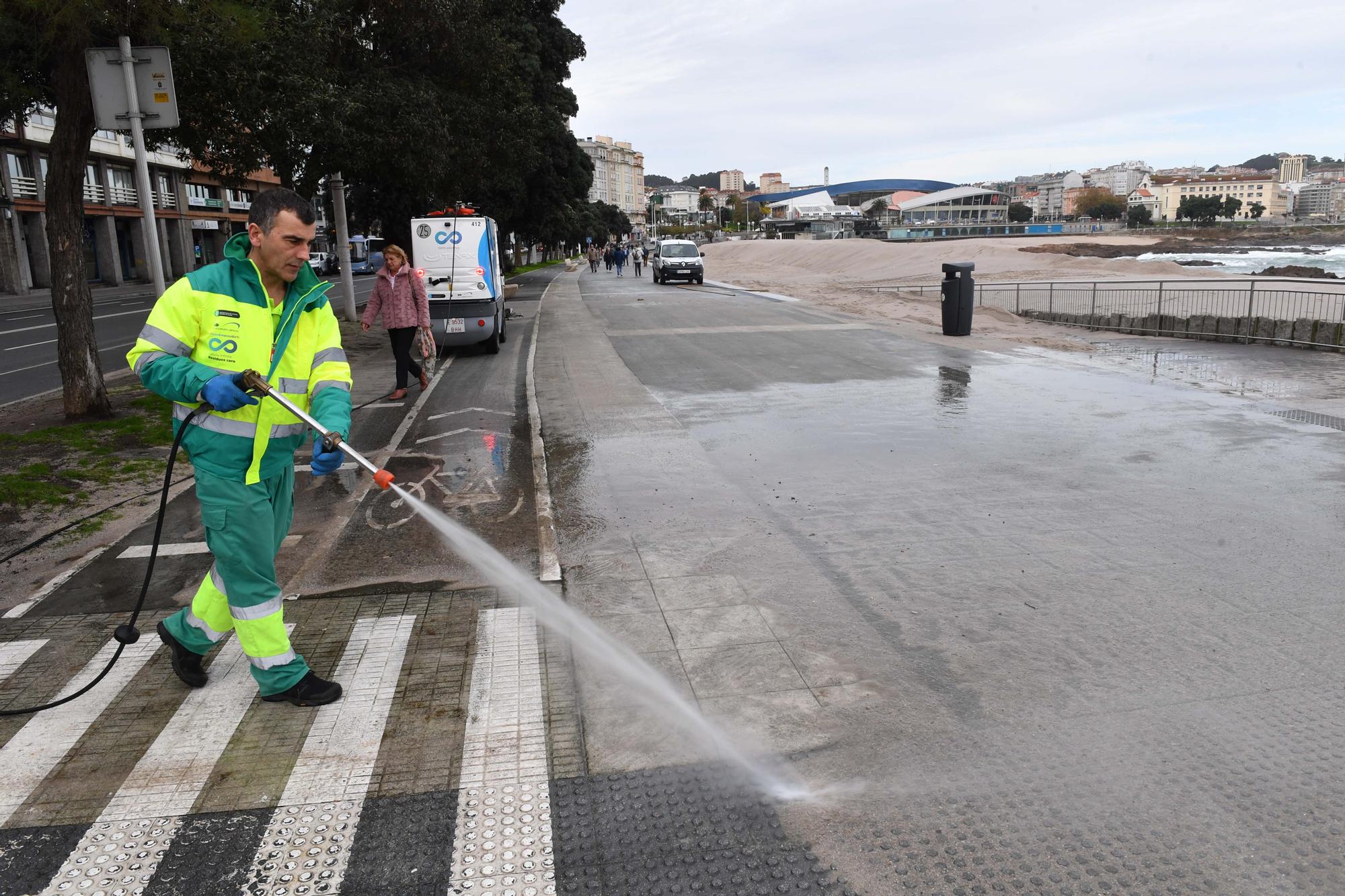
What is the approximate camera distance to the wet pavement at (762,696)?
3.07m

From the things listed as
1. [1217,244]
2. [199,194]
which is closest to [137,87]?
[199,194]

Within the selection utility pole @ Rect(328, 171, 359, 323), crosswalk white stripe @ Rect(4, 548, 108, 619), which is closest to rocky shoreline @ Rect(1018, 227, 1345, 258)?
utility pole @ Rect(328, 171, 359, 323)

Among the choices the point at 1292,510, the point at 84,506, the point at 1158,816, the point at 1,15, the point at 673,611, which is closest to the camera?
the point at 1158,816

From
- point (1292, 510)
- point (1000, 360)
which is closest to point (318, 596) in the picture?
point (1292, 510)

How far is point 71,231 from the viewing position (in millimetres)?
10094

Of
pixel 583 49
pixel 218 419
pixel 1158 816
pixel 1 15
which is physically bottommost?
pixel 1158 816

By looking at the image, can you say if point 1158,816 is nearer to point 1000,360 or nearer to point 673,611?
point 673,611

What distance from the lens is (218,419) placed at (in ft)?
12.5

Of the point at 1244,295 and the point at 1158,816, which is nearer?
the point at 1158,816

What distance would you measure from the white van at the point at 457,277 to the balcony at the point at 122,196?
40.5 meters

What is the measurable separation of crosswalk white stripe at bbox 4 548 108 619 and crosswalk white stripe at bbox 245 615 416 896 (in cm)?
207

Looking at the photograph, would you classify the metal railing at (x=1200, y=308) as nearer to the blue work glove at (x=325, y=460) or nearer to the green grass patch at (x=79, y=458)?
the blue work glove at (x=325, y=460)

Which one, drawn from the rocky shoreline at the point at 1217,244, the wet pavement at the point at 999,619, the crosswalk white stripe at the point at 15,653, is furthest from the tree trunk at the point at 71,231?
the rocky shoreline at the point at 1217,244

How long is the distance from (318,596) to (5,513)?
3.43m
